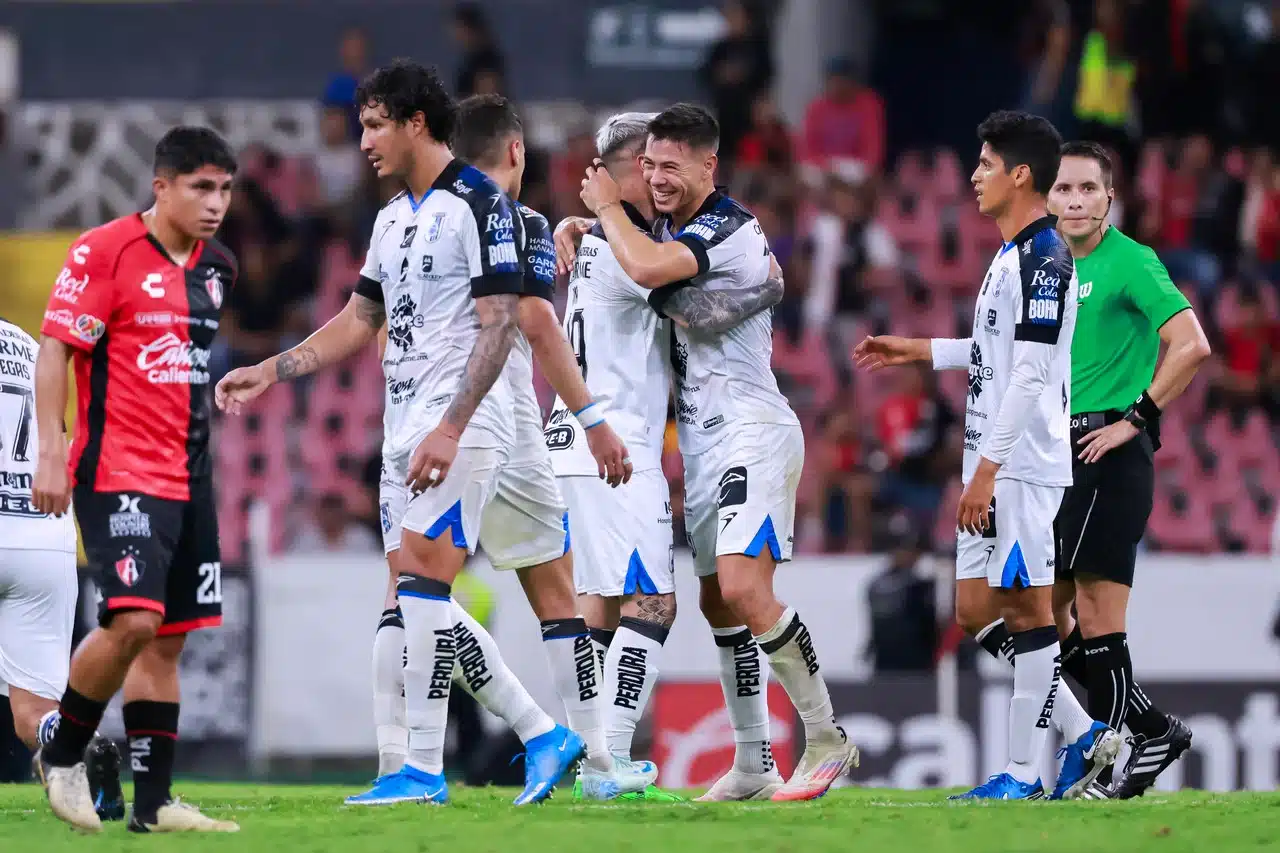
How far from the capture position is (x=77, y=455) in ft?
20.2

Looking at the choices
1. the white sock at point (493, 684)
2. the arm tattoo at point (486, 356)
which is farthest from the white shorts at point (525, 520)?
the arm tattoo at point (486, 356)

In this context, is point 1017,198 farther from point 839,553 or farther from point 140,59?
point 140,59

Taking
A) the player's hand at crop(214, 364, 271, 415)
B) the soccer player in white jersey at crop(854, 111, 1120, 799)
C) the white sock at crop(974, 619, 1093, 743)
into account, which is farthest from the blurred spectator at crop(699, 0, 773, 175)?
the player's hand at crop(214, 364, 271, 415)

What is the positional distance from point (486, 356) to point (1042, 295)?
219cm

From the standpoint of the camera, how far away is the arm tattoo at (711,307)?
7359 mm

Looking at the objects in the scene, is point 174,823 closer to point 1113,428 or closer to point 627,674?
point 627,674

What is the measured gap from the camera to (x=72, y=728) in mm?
6215

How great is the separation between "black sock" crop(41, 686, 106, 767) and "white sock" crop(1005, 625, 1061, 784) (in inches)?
139

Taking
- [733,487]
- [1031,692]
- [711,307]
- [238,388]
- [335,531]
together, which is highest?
[711,307]

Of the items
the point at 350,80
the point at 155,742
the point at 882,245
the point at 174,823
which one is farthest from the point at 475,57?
the point at 174,823

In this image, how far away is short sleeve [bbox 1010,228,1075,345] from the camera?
7.19 m

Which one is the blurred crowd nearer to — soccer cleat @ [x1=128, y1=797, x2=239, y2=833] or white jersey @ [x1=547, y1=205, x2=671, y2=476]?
white jersey @ [x1=547, y1=205, x2=671, y2=476]

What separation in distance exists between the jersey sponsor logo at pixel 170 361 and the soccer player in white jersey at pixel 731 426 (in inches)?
68.1

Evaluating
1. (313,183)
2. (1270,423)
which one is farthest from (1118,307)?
(313,183)
